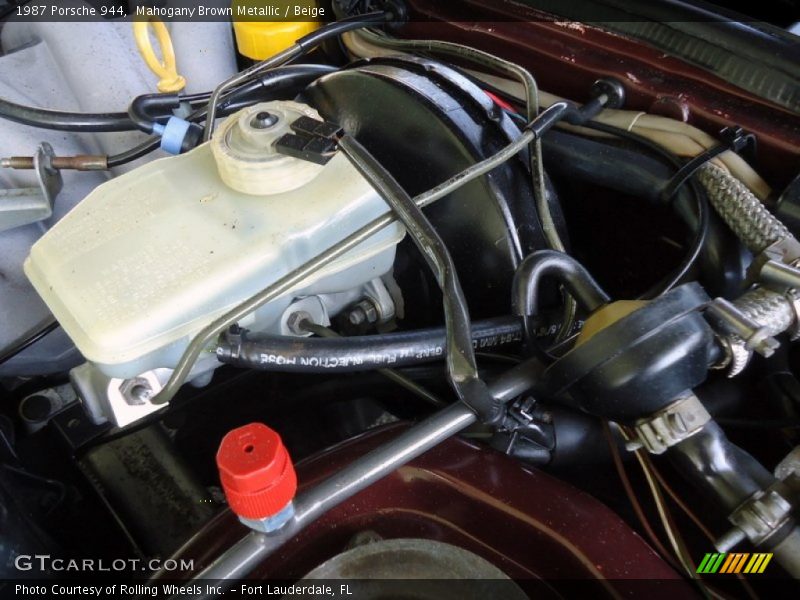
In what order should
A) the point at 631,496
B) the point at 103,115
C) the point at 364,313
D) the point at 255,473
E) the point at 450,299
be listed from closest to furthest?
the point at 255,473, the point at 450,299, the point at 631,496, the point at 364,313, the point at 103,115

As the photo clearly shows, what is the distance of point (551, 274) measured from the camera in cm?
58

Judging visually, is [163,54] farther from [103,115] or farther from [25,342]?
[25,342]

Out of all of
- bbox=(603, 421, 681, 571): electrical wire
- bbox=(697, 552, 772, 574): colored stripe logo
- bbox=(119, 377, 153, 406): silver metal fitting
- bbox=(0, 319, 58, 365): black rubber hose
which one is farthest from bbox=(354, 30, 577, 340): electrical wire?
bbox=(0, 319, 58, 365): black rubber hose

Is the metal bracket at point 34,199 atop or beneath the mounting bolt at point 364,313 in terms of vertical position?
atop

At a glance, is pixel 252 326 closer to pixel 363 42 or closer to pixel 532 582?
pixel 532 582

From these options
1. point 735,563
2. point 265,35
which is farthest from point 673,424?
point 265,35

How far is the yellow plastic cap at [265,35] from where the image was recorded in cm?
95

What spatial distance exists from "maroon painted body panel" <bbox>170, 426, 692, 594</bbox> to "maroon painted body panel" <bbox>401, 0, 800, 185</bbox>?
1.37 feet

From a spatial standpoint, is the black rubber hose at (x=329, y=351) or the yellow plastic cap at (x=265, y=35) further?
the yellow plastic cap at (x=265, y=35)

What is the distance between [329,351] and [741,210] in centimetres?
41

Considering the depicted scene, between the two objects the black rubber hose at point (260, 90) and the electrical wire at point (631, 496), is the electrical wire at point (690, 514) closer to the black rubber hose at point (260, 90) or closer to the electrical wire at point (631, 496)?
the electrical wire at point (631, 496)

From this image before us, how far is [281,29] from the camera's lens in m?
0.95

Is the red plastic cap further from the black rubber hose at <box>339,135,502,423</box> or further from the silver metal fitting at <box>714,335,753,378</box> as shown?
the silver metal fitting at <box>714,335,753,378</box>

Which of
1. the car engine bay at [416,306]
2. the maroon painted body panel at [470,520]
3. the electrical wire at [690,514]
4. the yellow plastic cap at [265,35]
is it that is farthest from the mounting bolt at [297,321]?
the yellow plastic cap at [265,35]
